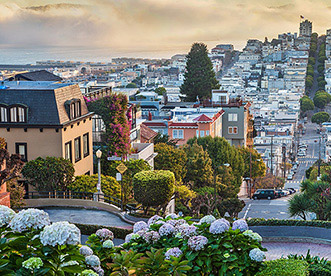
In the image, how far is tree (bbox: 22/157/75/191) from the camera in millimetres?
24453

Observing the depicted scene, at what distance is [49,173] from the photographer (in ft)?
80.3

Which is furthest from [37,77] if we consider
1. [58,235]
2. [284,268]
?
[58,235]

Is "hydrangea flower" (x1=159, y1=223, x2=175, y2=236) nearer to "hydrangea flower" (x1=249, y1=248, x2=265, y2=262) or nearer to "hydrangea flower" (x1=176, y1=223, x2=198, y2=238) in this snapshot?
"hydrangea flower" (x1=176, y1=223, x2=198, y2=238)

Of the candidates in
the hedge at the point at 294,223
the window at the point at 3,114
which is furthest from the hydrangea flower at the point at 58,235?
the window at the point at 3,114

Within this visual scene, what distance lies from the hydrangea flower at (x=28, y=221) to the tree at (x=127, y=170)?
18.2 m

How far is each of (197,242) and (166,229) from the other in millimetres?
747

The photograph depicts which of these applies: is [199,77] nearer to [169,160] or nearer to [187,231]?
[169,160]

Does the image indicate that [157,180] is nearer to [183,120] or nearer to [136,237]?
[136,237]

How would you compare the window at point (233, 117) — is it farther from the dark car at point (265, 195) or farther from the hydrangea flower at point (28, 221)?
the hydrangea flower at point (28, 221)

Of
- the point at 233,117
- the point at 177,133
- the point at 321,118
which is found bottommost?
the point at 321,118

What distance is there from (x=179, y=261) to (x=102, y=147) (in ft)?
76.1

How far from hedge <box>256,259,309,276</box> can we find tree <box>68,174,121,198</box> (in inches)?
604

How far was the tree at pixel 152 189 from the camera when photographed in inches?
880

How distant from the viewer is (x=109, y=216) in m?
21.7
